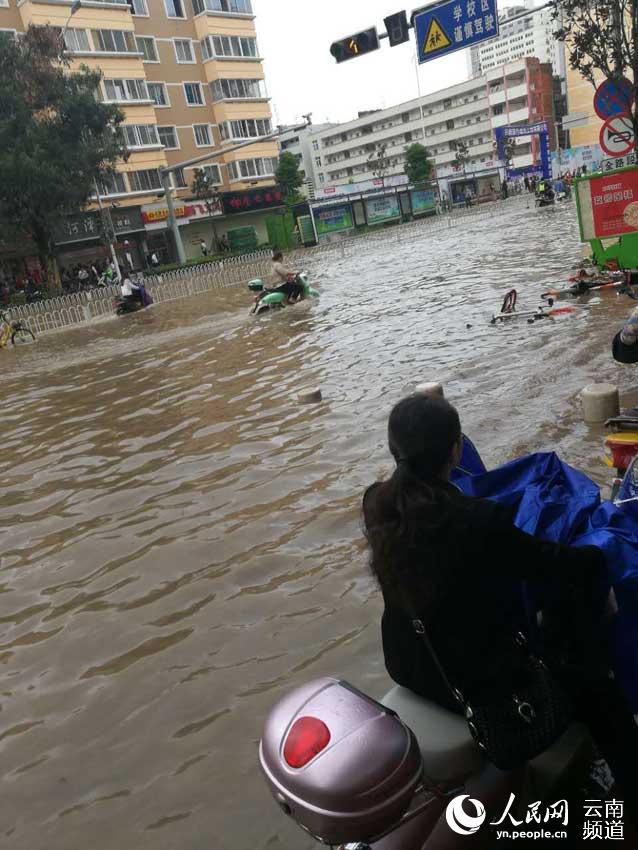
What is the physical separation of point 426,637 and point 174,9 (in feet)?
174

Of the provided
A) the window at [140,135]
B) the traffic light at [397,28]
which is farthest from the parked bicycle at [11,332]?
the window at [140,135]

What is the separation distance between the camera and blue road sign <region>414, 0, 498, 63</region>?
14820mm

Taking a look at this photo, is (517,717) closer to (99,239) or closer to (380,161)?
(99,239)

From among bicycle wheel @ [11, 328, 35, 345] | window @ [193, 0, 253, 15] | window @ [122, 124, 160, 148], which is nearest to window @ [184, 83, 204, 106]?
window @ [193, 0, 253, 15]

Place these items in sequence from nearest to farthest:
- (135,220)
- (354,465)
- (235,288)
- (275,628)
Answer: (275,628) < (354,465) < (235,288) < (135,220)

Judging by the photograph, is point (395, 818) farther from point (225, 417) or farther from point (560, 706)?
point (225, 417)

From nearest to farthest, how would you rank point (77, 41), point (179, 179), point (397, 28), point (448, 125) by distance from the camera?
1. point (397, 28)
2. point (77, 41)
3. point (179, 179)
4. point (448, 125)

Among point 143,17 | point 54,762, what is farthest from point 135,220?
point 54,762

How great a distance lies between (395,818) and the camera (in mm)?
1669

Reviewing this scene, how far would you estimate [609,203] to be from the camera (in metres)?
11.1

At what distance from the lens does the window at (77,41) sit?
39.0 meters

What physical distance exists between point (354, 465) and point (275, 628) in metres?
2.32

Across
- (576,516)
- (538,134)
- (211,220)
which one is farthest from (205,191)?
(576,516)

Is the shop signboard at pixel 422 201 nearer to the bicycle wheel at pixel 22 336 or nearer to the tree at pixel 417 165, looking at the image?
the tree at pixel 417 165
